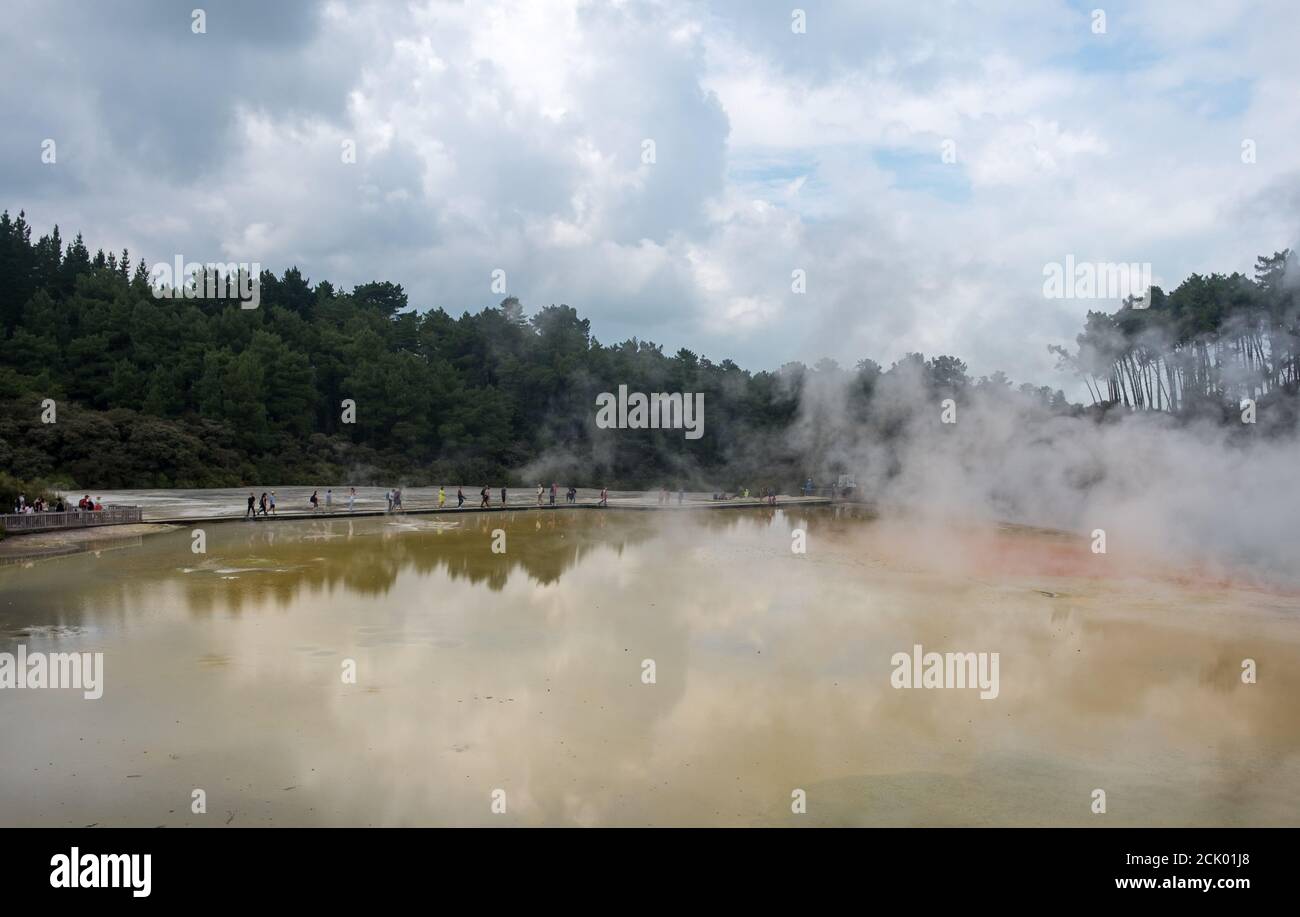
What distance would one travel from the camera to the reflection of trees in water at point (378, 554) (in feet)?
52.3

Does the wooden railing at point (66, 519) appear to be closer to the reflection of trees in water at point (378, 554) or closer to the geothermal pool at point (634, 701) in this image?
the reflection of trees in water at point (378, 554)

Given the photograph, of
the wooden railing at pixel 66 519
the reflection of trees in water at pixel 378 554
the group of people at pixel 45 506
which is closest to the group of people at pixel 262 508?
the reflection of trees in water at pixel 378 554

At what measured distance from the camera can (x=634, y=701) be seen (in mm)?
9539

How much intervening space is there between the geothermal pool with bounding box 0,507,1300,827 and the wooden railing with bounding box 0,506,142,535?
356 cm

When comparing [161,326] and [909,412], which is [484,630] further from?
[161,326]

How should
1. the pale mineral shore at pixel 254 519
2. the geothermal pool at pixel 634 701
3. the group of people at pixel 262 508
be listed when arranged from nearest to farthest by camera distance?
the geothermal pool at pixel 634 701, the pale mineral shore at pixel 254 519, the group of people at pixel 262 508

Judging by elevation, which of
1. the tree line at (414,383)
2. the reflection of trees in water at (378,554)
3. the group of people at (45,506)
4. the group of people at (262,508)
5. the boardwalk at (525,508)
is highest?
the tree line at (414,383)

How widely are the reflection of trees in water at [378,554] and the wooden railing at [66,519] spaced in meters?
3.24

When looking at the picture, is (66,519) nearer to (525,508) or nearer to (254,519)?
(254,519)

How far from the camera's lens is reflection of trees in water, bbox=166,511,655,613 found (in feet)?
52.3

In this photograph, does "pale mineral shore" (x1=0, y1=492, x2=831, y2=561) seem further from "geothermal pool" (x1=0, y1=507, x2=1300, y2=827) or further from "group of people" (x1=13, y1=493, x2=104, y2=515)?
"geothermal pool" (x1=0, y1=507, x2=1300, y2=827)

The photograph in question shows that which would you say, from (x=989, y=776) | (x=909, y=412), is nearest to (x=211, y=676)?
(x=989, y=776)

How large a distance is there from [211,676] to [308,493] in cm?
2966
